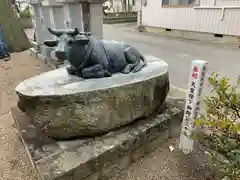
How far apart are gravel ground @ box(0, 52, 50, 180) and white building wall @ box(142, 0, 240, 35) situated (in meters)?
6.40

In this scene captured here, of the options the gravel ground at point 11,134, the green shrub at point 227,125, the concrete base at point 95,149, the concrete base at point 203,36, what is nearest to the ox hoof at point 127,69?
the concrete base at point 95,149

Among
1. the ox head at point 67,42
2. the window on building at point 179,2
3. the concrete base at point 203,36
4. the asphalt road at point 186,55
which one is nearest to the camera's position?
the ox head at point 67,42

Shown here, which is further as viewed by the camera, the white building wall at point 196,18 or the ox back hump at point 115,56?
the white building wall at point 196,18

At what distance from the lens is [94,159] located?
6.40 ft

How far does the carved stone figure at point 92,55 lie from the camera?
2.02m

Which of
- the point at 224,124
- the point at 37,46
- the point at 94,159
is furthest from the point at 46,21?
the point at 224,124

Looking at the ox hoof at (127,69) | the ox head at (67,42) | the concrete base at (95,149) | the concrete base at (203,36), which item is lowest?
the concrete base at (95,149)

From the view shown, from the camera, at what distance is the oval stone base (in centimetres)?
200

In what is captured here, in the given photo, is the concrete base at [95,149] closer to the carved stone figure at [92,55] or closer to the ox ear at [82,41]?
the carved stone figure at [92,55]

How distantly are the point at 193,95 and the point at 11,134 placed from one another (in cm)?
249

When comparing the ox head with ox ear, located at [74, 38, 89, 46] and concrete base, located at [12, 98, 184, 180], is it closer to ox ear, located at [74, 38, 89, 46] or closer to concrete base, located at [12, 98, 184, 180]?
ox ear, located at [74, 38, 89, 46]

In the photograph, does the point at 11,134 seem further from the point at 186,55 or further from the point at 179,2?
the point at 179,2

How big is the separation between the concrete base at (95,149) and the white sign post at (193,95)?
340mm

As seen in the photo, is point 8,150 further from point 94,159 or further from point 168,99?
point 168,99
